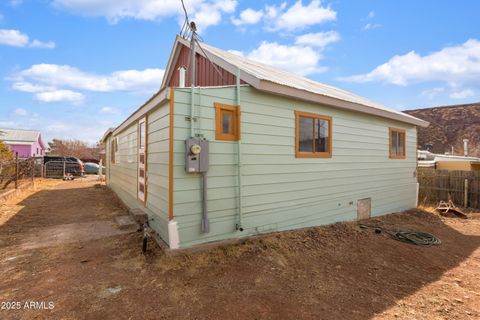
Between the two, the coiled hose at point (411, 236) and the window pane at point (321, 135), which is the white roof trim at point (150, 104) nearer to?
the window pane at point (321, 135)

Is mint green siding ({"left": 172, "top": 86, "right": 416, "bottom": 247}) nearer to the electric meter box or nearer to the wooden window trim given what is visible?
the electric meter box

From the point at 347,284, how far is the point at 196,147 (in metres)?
2.93

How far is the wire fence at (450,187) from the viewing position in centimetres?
972

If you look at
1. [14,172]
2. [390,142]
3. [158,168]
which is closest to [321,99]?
[158,168]

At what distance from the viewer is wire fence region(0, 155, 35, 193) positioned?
966 cm

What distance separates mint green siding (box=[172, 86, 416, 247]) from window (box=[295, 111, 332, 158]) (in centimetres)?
13

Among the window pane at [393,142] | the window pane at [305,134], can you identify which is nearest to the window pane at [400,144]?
the window pane at [393,142]

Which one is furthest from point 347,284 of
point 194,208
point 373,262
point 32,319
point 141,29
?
point 141,29

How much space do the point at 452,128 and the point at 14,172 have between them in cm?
4108

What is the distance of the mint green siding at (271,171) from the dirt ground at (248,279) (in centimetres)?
44

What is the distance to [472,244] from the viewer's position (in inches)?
222

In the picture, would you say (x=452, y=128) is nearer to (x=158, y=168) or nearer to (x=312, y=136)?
(x=312, y=136)

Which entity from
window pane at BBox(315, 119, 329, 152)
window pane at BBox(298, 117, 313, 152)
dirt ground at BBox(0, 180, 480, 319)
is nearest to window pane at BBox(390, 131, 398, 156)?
dirt ground at BBox(0, 180, 480, 319)

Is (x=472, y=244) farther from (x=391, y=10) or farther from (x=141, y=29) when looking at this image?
(x=141, y=29)
